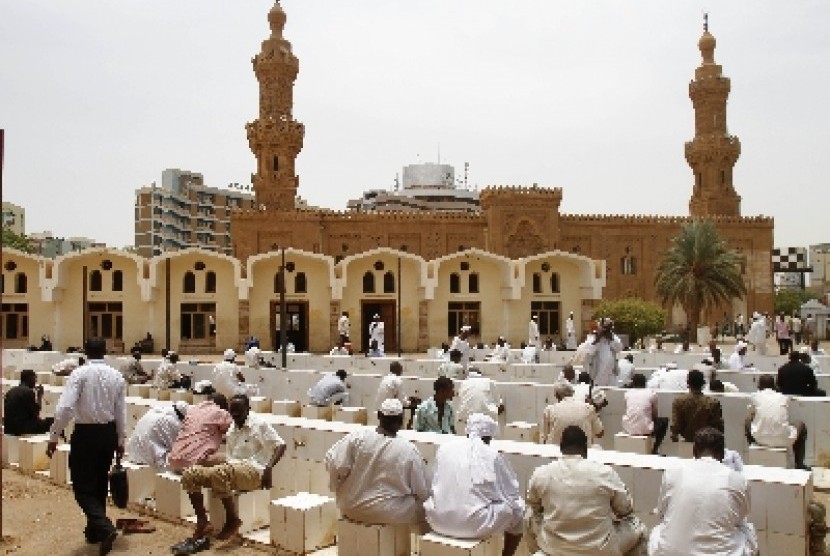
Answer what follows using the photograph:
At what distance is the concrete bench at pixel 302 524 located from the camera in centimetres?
671

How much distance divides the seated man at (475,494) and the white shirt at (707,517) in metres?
1.10

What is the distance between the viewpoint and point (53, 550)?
279 inches

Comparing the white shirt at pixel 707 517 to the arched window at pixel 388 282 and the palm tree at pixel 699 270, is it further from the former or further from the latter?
the arched window at pixel 388 282

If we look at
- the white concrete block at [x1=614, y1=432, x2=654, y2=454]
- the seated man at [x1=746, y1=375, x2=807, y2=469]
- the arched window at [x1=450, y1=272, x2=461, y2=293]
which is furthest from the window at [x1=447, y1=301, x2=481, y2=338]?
the seated man at [x1=746, y1=375, x2=807, y2=469]

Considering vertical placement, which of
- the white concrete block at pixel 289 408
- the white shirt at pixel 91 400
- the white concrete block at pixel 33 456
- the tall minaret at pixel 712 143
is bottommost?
the white concrete block at pixel 33 456

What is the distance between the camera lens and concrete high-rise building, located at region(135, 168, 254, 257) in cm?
9356

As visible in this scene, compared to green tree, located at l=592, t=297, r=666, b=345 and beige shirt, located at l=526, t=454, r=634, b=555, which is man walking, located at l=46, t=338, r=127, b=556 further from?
green tree, located at l=592, t=297, r=666, b=345

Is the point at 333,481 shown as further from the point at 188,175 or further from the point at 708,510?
the point at 188,175

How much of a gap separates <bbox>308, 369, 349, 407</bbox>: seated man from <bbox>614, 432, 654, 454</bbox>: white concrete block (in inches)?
201

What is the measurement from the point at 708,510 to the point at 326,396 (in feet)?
29.6

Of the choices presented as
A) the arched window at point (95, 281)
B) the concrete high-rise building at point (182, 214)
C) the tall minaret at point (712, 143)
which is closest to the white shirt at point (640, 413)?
the arched window at point (95, 281)

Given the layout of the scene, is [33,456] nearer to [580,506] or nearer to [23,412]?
[23,412]

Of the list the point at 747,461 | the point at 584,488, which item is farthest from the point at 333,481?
the point at 747,461

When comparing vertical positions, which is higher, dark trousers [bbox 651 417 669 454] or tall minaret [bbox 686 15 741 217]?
tall minaret [bbox 686 15 741 217]
